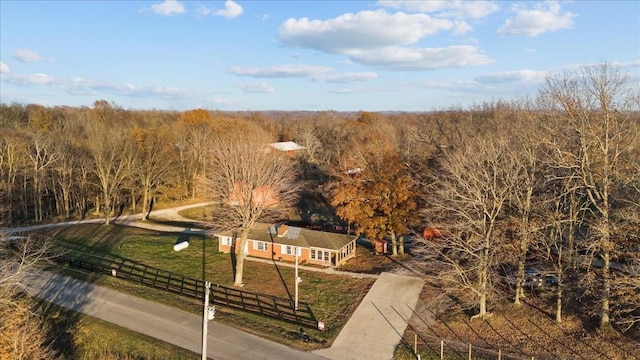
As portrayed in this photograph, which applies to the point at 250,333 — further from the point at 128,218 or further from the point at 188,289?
the point at 128,218

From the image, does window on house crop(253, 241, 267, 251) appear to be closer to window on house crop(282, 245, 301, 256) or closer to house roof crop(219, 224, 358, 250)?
house roof crop(219, 224, 358, 250)

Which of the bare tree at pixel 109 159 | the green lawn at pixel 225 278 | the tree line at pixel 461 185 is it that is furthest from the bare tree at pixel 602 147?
the bare tree at pixel 109 159

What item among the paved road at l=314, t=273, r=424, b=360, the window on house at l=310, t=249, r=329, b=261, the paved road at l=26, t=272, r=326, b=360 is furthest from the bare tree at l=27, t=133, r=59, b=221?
the paved road at l=314, t=273, r=424, b=360

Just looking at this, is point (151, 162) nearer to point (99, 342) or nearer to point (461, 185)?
point (99, 342)

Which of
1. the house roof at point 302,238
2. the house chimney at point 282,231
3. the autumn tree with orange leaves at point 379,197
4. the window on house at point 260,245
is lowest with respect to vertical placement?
the window on house at point 260,245

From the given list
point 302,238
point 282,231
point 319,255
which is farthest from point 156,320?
point 319,255

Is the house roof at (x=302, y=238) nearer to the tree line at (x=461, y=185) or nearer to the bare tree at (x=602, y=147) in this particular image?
the tree line at (x=461, y=185)

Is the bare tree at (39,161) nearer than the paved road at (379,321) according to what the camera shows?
No
